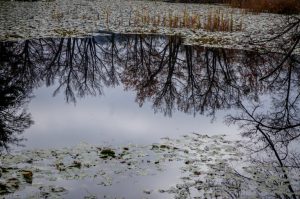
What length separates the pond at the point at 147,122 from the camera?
7324mm

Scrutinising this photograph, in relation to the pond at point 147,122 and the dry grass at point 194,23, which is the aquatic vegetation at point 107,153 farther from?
the dry grass at point 194,23

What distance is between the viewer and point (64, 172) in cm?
746

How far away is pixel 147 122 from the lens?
11.1 meters

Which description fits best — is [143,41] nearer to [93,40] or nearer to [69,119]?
[93,40]

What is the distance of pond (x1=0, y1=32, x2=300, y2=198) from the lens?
7.32 m

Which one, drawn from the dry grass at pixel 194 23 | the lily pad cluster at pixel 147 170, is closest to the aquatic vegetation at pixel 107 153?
the lily pad cluster at pixel 147 170

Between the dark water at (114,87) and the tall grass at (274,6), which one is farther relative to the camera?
the tall grass at (274,6)

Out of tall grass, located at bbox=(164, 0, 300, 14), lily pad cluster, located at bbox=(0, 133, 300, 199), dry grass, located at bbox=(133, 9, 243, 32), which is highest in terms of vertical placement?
tall grass, located at bbox=(164, 0, 300, 14)

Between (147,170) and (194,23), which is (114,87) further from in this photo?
(194,23)

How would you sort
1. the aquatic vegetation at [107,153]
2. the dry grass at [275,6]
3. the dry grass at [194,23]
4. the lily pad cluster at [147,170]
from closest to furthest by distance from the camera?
the lily pad cluster at [147,170] → the aquatic vegetation at [107,153] → the dry grass at [194,23] → the dry grass at [275,6]

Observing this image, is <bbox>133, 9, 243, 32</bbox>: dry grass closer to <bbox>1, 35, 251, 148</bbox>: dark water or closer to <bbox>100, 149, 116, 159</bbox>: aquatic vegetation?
<bbox>1, 35, 251, 148</bbox>: dark water

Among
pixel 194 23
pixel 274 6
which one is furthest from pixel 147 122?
pixel 274 6

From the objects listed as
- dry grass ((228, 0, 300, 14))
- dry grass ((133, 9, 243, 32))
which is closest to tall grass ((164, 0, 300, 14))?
dry grass ((228, 0, 300, 14))

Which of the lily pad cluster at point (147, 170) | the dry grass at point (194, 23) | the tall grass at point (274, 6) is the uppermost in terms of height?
the tall grass at point (274, 6)
